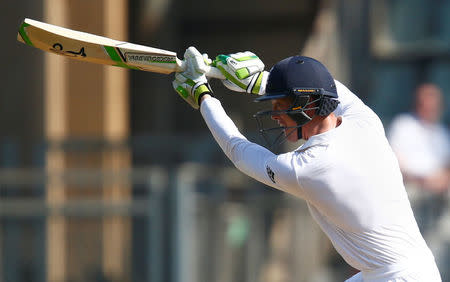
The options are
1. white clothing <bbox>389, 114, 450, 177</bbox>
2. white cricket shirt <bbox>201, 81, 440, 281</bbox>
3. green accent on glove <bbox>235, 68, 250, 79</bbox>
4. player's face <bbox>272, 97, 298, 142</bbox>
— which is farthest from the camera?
white clothing <bbox>389, 114, 450, 177</bbox>

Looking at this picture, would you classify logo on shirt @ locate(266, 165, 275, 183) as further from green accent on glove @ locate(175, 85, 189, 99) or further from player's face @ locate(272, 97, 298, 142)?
green accent on glove @ locate(175, 85, 189, 99)

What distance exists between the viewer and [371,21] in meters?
9.97

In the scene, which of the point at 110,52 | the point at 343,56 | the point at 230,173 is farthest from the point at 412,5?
the point at 110,52

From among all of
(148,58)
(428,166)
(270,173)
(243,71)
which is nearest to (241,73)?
(243,71)

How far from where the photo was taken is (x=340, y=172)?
3586mm

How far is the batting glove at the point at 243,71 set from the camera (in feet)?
13.5

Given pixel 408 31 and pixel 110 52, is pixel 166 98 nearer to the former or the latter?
pixel 408 31

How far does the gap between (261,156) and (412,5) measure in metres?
6.64

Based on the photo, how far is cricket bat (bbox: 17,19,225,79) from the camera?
407 cm

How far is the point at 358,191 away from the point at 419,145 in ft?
12.7

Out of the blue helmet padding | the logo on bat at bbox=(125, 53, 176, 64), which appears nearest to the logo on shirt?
the blue helmet padding

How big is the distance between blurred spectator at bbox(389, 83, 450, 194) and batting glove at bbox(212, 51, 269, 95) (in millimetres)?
3220

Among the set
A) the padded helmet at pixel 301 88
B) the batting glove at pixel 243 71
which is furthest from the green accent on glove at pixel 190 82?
the padded helmet at pixel 301 88

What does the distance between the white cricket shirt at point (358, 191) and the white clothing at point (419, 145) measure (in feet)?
11.7
